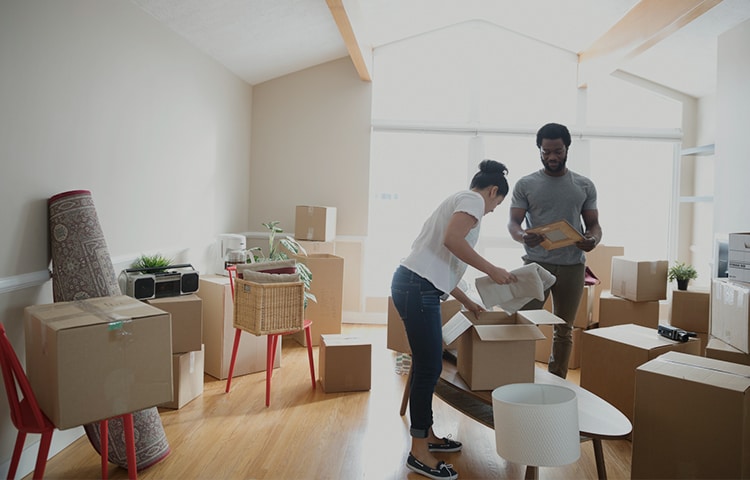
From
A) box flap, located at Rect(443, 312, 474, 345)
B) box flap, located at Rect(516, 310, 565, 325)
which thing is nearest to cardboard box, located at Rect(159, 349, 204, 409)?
box flap, located at Rect(443, 312, 474, 345)

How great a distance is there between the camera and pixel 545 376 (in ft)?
8.43

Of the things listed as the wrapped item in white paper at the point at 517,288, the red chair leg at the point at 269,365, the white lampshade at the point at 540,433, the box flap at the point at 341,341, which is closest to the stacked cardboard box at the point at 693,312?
the wrapped item in white paper at the point at 517,288

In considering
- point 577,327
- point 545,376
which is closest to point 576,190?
point 545,376

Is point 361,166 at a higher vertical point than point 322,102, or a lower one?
lower

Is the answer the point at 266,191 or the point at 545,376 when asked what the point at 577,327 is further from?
the point at 266,191

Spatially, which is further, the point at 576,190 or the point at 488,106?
the point at 488,106

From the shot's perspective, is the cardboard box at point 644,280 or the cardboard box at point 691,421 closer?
the cardboard box at point 691,421

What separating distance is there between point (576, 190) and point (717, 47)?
2.38m

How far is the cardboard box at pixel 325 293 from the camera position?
480 centimetres

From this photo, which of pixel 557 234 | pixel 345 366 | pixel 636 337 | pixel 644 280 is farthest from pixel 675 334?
pixel 345 366

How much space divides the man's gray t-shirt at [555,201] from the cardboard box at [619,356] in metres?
0.44

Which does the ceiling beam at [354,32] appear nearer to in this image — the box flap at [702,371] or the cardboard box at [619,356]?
the cardboard box at [619,356]

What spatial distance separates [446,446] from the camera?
8.93ft

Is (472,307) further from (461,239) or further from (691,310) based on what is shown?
(691,310)
